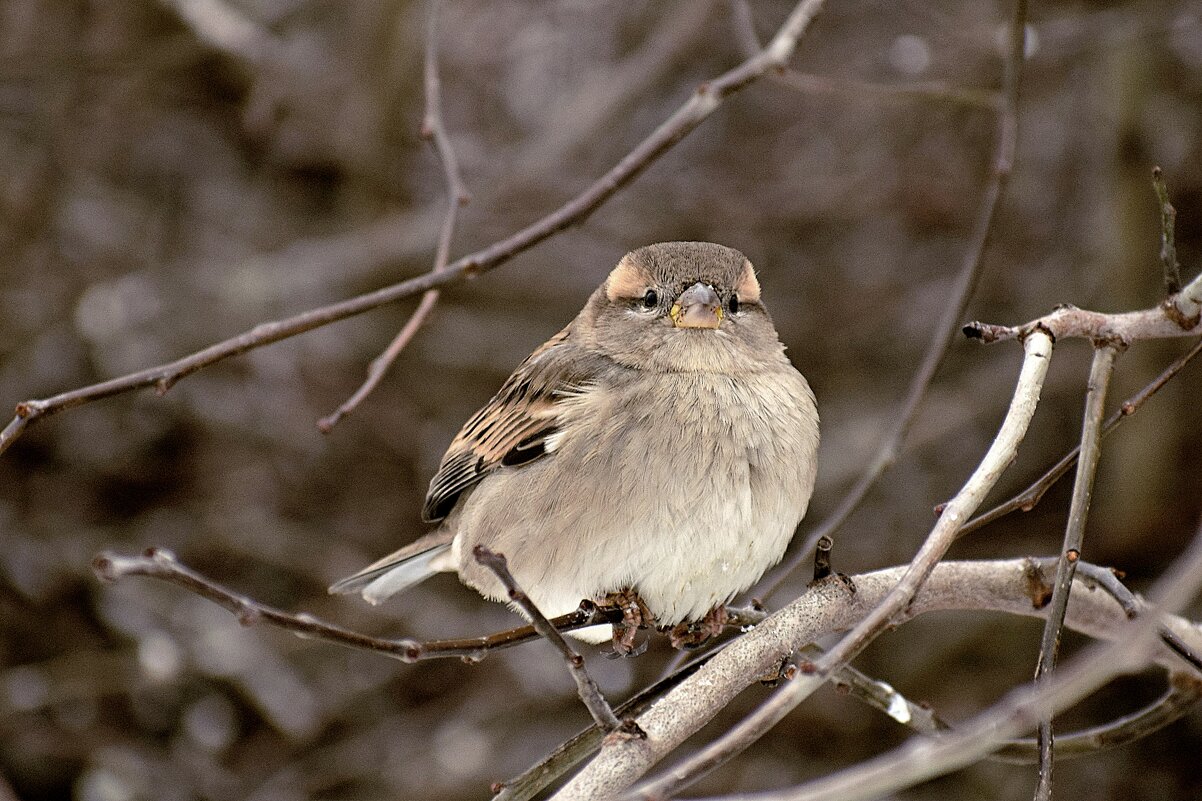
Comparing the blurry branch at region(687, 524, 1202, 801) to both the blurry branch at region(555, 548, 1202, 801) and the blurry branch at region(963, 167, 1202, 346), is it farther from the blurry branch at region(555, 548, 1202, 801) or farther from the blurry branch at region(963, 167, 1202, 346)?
the blurry branch at region(963, 167, 1202, 346)

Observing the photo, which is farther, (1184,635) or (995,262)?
(995,262)

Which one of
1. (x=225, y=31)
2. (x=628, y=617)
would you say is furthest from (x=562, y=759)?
(x=225, y=31)

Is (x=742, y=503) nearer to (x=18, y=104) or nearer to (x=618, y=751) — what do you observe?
(x=618, y=751)

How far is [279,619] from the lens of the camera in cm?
183

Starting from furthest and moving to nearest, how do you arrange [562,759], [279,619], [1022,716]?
[562,759] < [279,619] < [1022,716]

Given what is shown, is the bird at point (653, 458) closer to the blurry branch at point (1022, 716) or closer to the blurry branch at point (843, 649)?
the blurry branch at point (843, 649)

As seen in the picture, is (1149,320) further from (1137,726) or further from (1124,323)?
(1137,726)

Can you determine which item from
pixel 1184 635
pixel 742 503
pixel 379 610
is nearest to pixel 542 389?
pixel 742 503

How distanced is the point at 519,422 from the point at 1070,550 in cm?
172

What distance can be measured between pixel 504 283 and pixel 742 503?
9.62ft

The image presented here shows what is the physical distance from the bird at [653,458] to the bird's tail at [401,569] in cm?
21

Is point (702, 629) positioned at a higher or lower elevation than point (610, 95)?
lower

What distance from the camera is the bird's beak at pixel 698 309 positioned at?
3.24 meters

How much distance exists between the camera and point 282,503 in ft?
19.1
